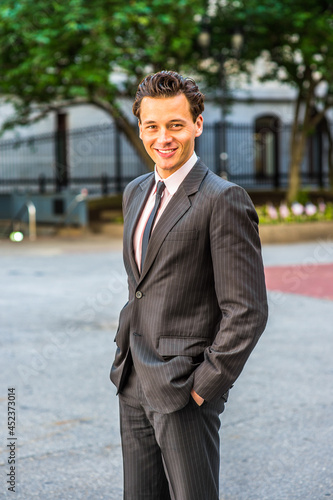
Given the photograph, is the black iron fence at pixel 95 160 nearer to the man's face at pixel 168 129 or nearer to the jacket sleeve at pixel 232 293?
the man's face at pixel 168 129

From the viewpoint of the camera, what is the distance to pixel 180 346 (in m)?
2.27

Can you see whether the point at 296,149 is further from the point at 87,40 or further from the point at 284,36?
the point at 87,40

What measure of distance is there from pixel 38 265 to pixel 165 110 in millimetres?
11360

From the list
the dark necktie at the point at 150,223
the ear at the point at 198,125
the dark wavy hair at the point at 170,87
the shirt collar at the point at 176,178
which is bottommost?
the dark necktie at the point at 150,223

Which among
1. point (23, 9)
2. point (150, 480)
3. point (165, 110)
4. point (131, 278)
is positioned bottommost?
point (150, 480)

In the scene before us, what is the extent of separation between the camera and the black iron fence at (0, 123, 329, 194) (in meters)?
25.4

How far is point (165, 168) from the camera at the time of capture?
2.36 metres

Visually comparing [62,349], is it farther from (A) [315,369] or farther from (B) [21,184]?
(B) [21,184]

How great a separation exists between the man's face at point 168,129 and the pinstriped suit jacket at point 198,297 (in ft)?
0.28

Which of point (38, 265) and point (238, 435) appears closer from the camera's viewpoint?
point (238, 435)

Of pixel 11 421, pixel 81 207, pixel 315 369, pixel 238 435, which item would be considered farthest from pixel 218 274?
pixel 81 207

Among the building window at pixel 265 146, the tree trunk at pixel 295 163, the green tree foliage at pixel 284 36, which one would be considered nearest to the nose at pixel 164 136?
the green tree foliage at pixel 284 36

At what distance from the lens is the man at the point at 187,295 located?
2.23m

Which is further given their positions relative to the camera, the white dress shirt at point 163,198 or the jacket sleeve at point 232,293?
the white dress shirt at point 163,198
